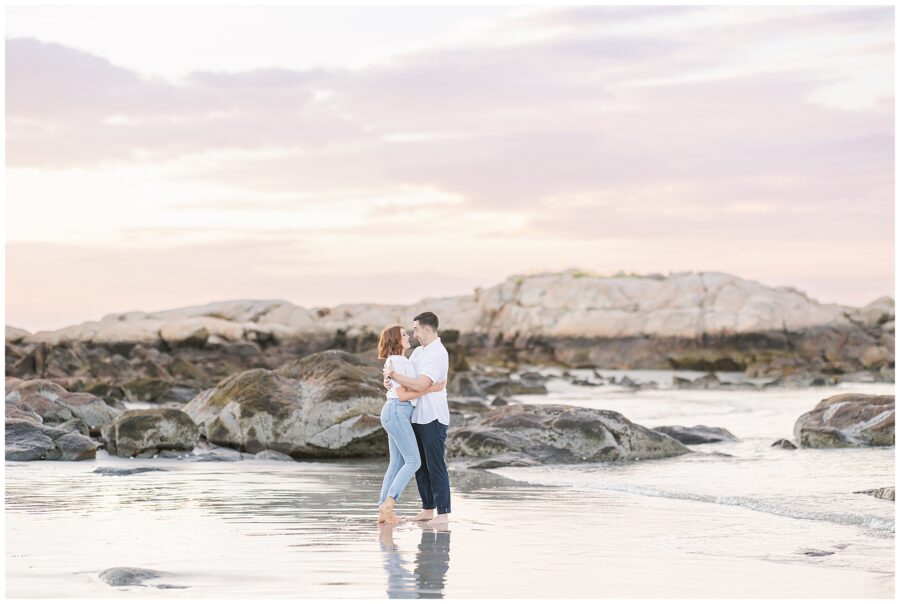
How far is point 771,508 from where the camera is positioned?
1143 centimetres

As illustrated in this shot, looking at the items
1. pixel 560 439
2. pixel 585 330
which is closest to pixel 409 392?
pixel 560 439

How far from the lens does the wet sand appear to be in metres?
7.31

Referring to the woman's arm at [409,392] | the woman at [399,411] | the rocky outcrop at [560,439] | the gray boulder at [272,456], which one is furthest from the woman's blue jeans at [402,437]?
the gray boulder at [272,456]

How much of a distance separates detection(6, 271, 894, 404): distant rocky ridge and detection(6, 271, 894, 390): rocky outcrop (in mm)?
66

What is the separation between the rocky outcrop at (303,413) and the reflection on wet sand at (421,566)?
22.4 feet

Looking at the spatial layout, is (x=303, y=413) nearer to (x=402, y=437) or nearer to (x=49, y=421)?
(x=49, y=421)

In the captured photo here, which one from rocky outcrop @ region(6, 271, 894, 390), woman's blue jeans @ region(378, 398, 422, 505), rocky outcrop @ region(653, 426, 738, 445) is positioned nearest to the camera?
woman's blue jeans @ region(378, 398, 422, 505)

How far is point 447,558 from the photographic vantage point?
829 cm

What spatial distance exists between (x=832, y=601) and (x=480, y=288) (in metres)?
62.0

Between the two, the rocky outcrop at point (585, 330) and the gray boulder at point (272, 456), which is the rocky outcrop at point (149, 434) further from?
the rocky outcrop at point (585, 330)

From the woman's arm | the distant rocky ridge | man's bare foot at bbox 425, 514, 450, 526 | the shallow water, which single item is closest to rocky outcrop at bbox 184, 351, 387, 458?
the shallow water

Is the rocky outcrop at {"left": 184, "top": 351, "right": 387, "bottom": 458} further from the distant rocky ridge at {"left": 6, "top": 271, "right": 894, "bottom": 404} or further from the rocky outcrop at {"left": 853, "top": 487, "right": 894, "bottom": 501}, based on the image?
the distant rocky ridge at {"left": 6, "top": 271, "right": 894, "bottom": 404}

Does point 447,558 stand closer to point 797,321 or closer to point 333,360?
point 333,360

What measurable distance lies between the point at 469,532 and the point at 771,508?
3.48 meters
